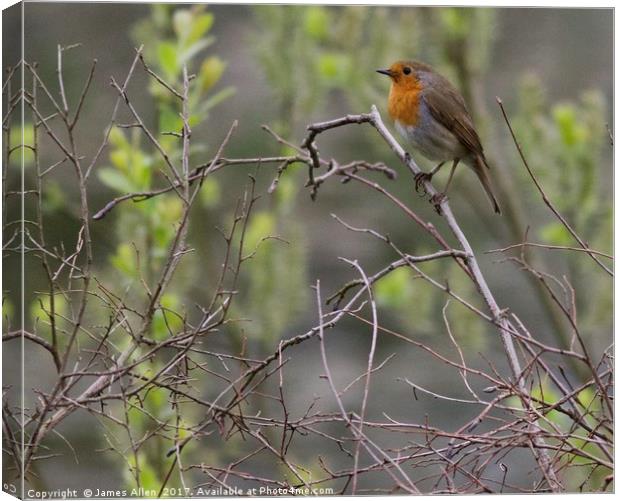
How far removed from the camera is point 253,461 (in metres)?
3.69

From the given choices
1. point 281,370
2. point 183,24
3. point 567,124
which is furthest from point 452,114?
point 281,370

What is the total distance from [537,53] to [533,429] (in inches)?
83.5

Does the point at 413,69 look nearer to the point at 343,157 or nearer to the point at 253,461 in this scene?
the point at 343,157

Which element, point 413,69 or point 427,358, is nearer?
point 413,69

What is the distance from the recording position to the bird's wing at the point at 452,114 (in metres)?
3.04

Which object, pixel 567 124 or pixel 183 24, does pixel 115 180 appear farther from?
pixel 567 124

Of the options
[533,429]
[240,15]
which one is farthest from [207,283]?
[533,429]

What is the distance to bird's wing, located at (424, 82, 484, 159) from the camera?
120 inches

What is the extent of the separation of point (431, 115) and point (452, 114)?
0.06 m

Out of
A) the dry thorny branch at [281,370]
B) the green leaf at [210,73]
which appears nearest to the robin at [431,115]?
the green leaf at [210,73]

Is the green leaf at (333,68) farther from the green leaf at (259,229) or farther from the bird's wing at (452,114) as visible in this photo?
the bird's wing at (452,114)

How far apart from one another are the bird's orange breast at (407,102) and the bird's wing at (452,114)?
0.03 metres

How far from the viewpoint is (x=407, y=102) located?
3.06 metres

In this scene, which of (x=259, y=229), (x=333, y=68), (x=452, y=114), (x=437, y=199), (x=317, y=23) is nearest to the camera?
(x=437, y=199)
